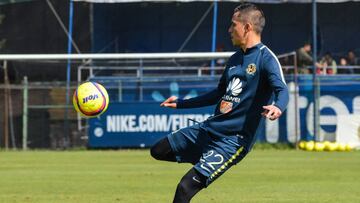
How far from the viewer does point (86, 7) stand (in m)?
30.0

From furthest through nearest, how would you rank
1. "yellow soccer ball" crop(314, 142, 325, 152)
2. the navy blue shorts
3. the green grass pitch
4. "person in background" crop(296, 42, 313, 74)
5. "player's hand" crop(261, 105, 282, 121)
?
"person in background" crop(296, 42, 313, 74)
"yellow soccer ball" crop(314, 142, 325, 152)
the green grass pitch
the navy blue shorts
"player's hand" crop(261, 105, 282, 121)

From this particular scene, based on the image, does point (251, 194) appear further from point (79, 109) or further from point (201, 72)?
point (201, 72)

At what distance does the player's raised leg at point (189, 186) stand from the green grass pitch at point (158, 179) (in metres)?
3.43

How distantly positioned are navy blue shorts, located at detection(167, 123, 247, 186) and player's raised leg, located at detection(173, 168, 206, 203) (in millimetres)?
52

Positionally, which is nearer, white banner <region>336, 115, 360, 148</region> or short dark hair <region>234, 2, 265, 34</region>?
short dark hair <region>234, 2, 265, 34</region>

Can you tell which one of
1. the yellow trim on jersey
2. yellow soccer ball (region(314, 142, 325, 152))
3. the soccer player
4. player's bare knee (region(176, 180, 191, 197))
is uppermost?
the soccer player

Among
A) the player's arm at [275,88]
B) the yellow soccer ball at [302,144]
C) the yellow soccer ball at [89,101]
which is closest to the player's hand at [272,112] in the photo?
the player's arm at [275,88]

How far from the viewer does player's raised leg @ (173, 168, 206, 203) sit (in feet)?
25.8

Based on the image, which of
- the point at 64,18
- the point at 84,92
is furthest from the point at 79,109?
the point at 64,18

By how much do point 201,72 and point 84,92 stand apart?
717 inches

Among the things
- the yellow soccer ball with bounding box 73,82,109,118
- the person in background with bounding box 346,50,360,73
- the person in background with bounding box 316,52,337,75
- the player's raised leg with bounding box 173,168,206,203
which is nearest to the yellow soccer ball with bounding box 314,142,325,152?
the person in background with bounding box 316,52,337,75

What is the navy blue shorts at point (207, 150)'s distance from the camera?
26.2 feet

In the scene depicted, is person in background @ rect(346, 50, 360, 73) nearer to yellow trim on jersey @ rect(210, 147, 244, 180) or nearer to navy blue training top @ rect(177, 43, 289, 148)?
navy blue training top @ rect(177, 43, 289, 148)

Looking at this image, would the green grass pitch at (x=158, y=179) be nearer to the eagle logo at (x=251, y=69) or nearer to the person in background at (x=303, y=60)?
the eagle logo at (x=251, y=69)
